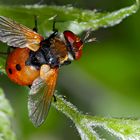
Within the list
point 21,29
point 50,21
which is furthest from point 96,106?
point 21,29

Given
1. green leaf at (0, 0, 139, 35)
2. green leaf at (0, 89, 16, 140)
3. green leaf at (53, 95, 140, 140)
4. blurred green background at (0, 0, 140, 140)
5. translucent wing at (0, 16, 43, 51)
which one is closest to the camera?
green leaf at (0, 89, 16, 140)

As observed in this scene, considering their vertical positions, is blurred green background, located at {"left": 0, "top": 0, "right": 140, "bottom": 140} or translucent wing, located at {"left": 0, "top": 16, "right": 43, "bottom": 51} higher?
translucent wing, located at {"left": 0, "top": 16, "right": 43, "bottom": 51}

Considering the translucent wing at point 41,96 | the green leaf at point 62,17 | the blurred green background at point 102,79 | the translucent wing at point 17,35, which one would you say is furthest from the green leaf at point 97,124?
the blurred green background at point 102,79

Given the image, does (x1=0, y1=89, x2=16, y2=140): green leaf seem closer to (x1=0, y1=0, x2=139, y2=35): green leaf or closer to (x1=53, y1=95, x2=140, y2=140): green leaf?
(x1=53, y1=95, x2=140, y2=140): green leaf

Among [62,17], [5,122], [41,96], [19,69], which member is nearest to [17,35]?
[19,69]

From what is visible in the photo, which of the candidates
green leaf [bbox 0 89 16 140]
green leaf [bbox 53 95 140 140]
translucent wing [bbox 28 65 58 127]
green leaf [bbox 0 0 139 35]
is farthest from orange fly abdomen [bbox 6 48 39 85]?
green leaf [bbox 0 0 139 35]

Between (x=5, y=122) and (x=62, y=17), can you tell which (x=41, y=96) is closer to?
(x=5, y=122)
